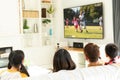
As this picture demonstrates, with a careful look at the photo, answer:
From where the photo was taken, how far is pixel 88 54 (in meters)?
2.90

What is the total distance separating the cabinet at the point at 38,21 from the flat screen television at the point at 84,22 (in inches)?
20.9

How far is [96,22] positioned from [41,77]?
3.76 metres

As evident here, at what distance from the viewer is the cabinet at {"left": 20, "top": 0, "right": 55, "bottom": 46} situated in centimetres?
650

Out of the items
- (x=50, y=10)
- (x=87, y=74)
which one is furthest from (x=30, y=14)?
(x=87, y=74)

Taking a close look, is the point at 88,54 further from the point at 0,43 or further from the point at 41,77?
the point at 0,43

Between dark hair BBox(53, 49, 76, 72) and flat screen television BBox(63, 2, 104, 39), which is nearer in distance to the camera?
dark hair BBox(53, 49, 76, 72)

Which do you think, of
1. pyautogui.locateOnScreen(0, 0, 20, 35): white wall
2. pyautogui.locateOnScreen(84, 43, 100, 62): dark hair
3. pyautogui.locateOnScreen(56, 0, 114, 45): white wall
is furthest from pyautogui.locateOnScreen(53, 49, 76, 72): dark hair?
pyautogui.locateOnScreen(0, 0, 20, 35): white wall

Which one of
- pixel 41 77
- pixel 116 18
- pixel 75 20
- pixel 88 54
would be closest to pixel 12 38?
pixel 75 20

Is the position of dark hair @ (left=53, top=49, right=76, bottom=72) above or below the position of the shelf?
below

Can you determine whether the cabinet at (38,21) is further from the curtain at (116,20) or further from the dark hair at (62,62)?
the dark hair at (62,62)

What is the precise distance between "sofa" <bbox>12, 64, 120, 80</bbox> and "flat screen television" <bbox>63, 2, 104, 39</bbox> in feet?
10.4

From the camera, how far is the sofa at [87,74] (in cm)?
216

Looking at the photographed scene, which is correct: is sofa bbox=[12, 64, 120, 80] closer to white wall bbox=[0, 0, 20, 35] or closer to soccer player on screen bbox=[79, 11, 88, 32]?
soccer player on screen bbox=[79, 11, 88, 32]

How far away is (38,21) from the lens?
21.8 ft
